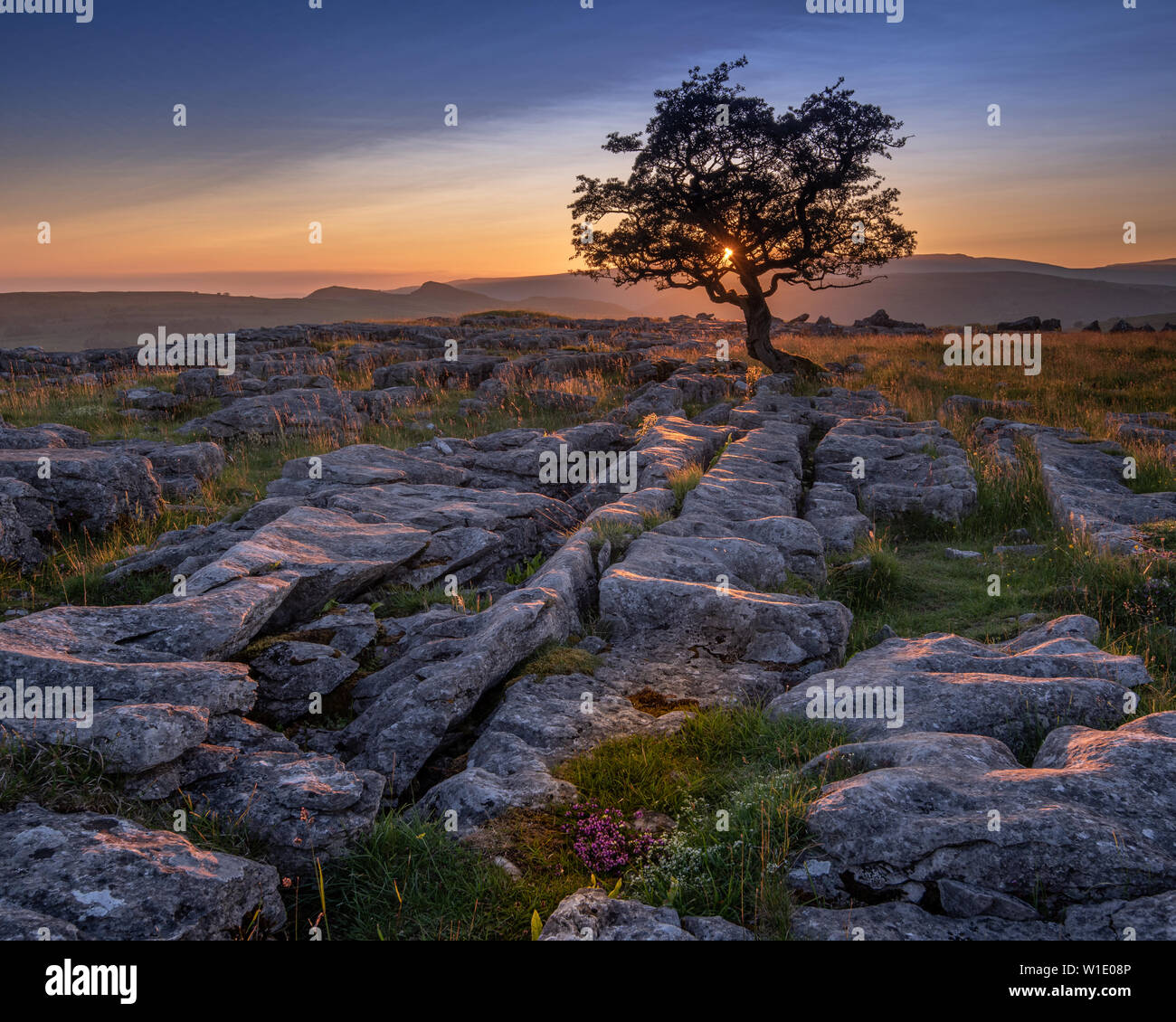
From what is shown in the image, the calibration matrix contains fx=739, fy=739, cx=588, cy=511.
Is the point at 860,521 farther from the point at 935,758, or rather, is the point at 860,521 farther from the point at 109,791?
the point at 109,791

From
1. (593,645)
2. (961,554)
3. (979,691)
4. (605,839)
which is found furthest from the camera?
(961,554)

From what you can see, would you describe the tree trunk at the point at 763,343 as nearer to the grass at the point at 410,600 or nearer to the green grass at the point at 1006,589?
the green grass at the point at 1006,589

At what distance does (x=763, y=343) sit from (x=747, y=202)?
562 centimetres

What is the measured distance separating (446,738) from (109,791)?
8.61ft

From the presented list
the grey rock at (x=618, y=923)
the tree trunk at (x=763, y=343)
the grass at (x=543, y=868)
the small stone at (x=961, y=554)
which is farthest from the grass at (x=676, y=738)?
the tree trunk at (x=763, y=343)

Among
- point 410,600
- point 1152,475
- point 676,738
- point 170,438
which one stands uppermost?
point 170,438

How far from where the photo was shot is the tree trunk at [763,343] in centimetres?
2966

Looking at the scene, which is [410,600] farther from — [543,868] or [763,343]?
[763,343]

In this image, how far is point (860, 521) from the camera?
12305 mm

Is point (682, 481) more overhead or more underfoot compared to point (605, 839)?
more overhead

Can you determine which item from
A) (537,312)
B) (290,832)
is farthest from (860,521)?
(537,312)

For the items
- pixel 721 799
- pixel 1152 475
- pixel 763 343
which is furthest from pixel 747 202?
pixel 721 799

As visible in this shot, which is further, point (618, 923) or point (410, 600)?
point (410, 600)

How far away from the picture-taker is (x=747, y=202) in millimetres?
27891
